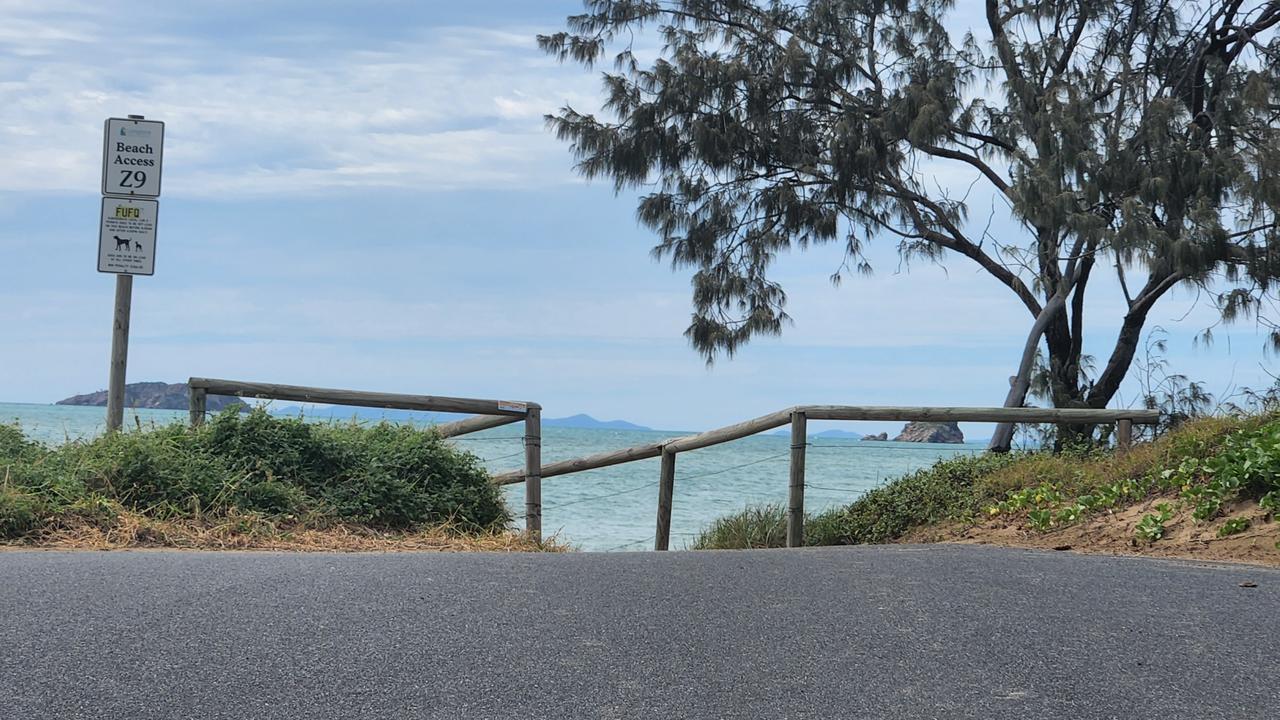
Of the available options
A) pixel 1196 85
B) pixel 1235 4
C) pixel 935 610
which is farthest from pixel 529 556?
pixel 1235 4

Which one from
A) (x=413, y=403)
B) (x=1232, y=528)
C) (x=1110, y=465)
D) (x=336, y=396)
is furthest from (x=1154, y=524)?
(x=336, y=396)

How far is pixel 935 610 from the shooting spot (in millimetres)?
4738

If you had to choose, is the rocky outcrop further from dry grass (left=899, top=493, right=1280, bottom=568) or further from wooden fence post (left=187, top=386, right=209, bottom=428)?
wooden fence post (left=187, top=386, right=209, bottom=428)

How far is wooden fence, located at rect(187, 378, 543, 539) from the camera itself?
7895mm

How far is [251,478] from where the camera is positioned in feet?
24.6

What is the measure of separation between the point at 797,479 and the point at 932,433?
1121cm

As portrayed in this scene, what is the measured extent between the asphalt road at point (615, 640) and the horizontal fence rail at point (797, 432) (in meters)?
3.09

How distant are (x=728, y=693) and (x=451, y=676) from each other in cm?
90

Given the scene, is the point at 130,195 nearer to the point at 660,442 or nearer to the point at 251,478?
the point at 251,478

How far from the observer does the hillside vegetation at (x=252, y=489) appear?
22.3 ft

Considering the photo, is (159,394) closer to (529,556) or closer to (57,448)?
(57,448)

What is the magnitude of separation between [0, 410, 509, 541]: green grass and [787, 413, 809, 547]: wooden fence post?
224 cm

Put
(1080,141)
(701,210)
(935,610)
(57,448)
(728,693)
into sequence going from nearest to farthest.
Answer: (728,693), (935,610), (57,448), (1080,141), (701,210)

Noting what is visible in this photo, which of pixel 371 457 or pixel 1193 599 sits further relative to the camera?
pixel 371 457
